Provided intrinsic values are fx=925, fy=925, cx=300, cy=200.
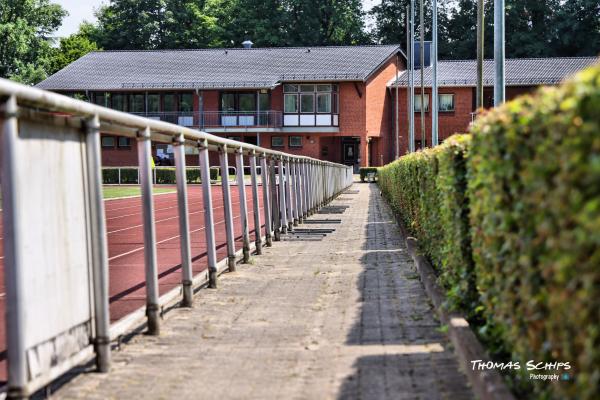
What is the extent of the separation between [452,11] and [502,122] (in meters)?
87.7

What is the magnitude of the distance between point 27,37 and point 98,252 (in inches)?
2873

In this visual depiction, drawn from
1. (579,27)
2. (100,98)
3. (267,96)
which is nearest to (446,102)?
(267,96)

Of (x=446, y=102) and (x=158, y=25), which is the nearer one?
(x=446, y=102)

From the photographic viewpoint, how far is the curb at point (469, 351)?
4.57 m

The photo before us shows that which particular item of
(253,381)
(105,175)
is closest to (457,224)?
(253,381)

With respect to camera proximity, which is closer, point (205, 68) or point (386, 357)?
point (386, 357)

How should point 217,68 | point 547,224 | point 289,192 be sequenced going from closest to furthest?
point 547,224, point 289,192, point 217,68

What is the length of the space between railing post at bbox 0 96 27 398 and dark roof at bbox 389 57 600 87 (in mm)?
58650

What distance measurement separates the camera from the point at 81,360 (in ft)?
18.6

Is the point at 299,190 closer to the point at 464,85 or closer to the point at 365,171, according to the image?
the point at 365,171

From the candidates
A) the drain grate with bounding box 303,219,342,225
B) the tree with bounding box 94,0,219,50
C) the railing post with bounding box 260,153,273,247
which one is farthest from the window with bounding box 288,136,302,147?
the railing post with bounding box 260,153,273,247

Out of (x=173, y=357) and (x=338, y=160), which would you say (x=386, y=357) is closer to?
(x=173, y=357)

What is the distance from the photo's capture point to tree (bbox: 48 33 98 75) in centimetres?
9050

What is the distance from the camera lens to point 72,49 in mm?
92625
